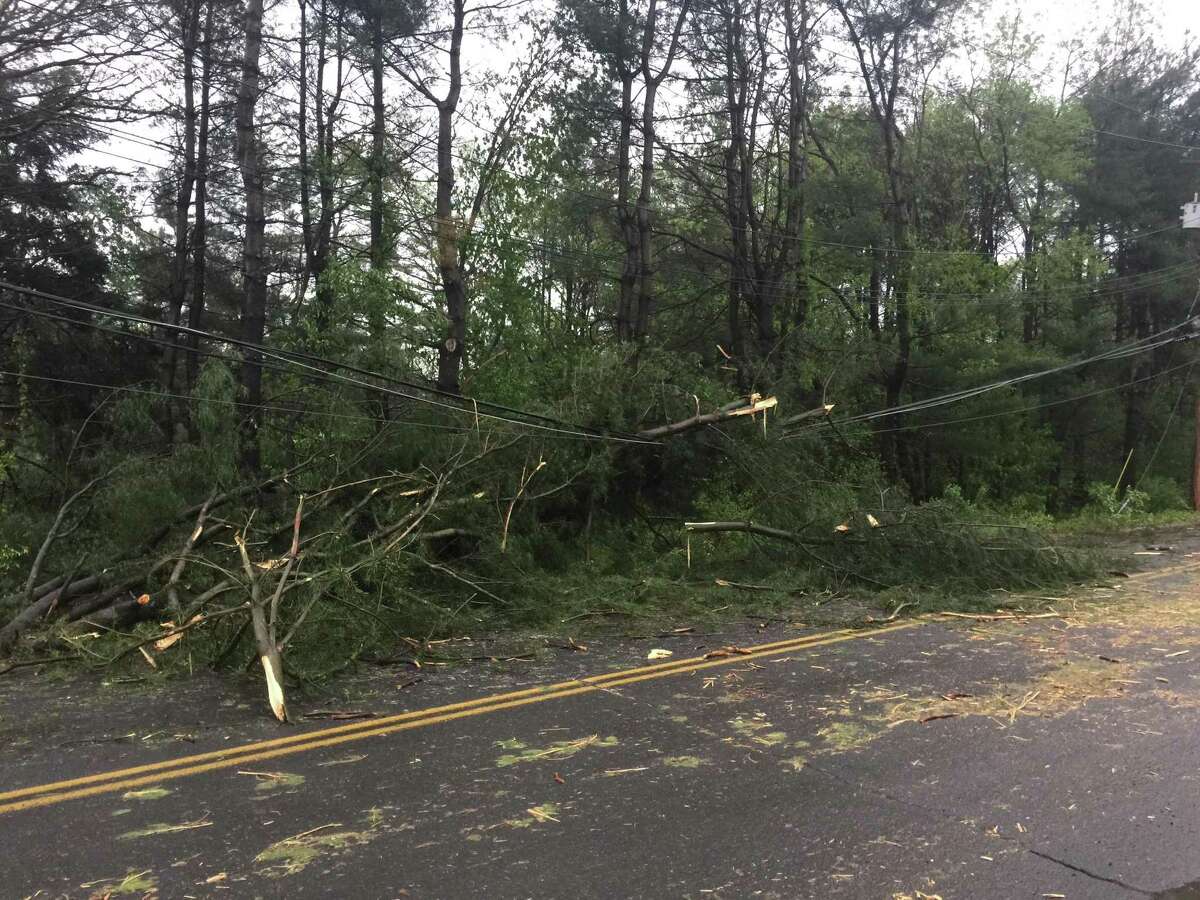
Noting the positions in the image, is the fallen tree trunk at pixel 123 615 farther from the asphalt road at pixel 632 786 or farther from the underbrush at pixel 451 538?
the asphalt road at pixel 632 786

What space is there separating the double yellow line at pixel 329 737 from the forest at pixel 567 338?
1.77 ft

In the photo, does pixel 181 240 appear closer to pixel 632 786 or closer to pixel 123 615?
pixel 123 615

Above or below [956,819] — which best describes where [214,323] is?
above

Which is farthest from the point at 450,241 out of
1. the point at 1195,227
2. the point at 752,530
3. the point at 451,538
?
the point at 1195,227

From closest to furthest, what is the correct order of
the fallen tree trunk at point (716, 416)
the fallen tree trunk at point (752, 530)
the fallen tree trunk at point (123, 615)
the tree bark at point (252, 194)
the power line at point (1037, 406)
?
the fallen tree trunk at point (123, 615), the fallen tree trunk at point (752, 530), the fallen tree trunk at point (716, 416), the tree bark at point (252, 194), the power line at point (1037, 406)

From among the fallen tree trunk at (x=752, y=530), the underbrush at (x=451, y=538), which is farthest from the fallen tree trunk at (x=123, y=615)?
the fallen tree trunk at (x=752, y=530)

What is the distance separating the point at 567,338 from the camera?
73.4 ft

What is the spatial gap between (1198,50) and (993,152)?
298 inches

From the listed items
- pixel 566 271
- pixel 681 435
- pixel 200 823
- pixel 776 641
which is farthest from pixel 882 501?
pixel 566 271

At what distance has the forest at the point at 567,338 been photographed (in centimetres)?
962

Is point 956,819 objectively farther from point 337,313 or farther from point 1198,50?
point 1198,50

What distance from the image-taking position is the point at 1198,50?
28953 mm

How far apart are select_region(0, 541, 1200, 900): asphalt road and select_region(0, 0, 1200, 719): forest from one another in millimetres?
1038

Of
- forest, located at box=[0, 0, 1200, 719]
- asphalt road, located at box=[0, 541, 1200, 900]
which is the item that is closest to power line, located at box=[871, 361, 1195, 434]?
forest, located at box=[0, 0, 1200, 719]
